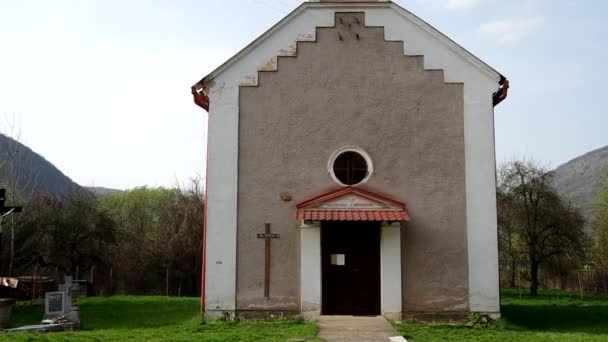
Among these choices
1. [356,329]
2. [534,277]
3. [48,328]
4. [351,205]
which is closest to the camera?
[356,329]

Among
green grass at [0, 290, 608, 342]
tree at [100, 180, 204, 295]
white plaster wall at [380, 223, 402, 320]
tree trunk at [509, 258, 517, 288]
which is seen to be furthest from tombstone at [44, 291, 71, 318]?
tree trunk at [509, 258, 517, 288]

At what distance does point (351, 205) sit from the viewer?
14766mm

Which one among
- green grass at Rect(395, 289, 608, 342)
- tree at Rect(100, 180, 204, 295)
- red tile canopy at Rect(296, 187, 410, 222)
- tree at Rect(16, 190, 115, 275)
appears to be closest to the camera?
green grass at Rect(395, 289, 608, 342)

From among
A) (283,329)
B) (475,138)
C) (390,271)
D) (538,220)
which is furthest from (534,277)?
→ (283,329)

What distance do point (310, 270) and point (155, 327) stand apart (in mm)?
4785

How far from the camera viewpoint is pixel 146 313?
68.8 feet

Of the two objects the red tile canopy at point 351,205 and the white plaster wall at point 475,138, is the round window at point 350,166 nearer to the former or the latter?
the red tile canopy at point 351,205

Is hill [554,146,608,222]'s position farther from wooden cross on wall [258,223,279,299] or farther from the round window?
wooden cross on wall [258,223,279,299]

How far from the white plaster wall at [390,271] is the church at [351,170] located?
24 mm

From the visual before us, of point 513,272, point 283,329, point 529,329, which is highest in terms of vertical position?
point 513,272

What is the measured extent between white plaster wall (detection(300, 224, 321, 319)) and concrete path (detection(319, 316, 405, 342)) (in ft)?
1.26

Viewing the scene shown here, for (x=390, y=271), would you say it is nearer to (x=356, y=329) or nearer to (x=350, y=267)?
(x=350, y=267)

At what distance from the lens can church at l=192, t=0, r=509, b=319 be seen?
14789 mm

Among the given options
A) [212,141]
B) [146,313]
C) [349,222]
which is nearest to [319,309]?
[349,222]
